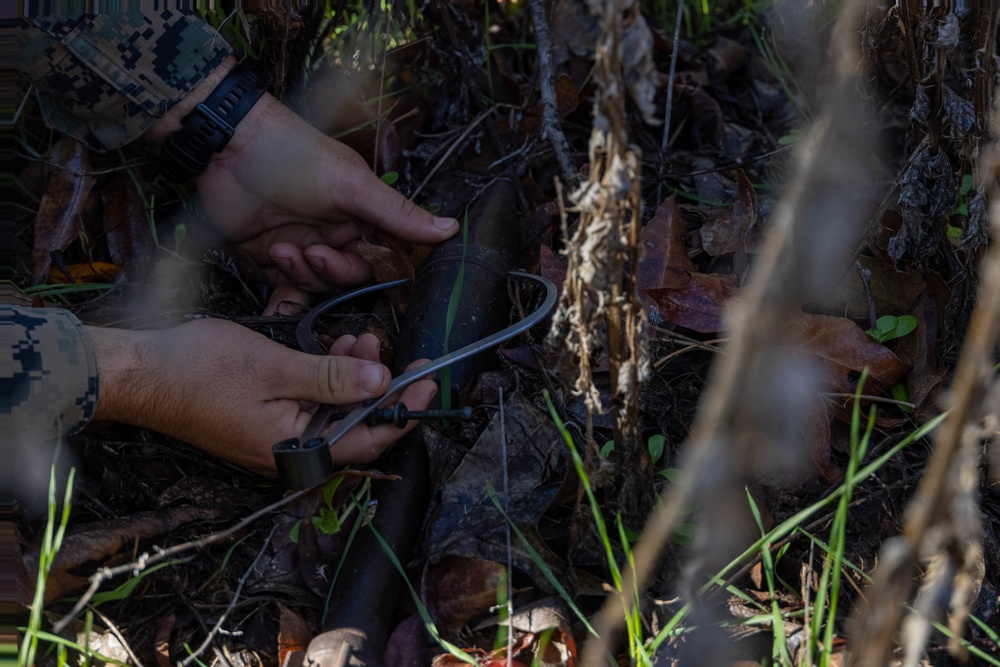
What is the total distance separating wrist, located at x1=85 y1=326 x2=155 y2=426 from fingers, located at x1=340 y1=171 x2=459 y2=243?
2.18ft

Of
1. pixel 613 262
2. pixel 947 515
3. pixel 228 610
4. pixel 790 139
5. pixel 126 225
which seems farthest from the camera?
pixel 126 225

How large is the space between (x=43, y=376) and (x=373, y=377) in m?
0.66

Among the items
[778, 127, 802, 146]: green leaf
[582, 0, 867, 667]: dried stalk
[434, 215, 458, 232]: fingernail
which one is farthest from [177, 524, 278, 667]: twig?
[778, 127, 802, 146]: green leaf

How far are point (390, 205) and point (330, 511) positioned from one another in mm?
901

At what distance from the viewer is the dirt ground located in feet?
5.01

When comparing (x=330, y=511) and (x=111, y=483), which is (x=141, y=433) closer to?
(x=111, y=483)

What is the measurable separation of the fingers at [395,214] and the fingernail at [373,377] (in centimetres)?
56

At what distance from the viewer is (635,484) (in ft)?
5.00

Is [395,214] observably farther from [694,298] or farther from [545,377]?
[694,298]

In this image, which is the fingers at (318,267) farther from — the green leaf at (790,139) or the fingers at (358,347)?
the green leaf at (790,139)

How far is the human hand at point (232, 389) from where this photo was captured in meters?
1.76

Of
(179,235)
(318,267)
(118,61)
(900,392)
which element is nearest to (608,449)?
(900,392)

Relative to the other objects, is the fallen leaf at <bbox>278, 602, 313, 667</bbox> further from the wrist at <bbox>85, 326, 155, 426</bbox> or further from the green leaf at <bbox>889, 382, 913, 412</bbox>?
the green leaf at <bbox>889, 382, 913, 412</bbox>

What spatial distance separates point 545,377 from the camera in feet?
5.97
